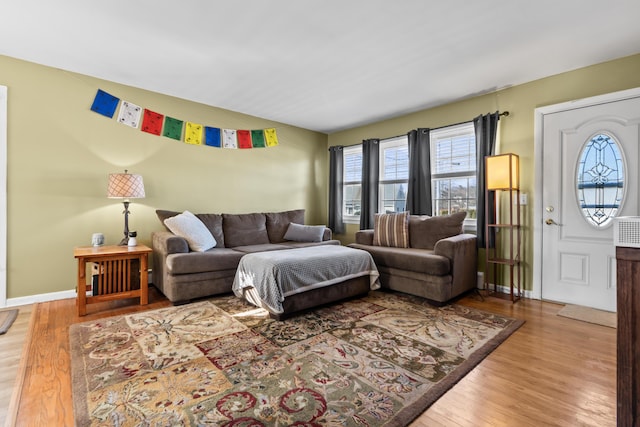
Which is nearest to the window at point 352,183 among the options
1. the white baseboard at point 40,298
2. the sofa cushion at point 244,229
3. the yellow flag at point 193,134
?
the sofa cushion at point 244,229

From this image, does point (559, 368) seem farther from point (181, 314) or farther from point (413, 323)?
point (181, 314)

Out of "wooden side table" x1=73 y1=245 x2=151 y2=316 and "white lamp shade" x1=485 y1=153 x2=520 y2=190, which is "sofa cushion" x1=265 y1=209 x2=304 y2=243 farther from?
"white lamp shade" x1=485 y1=153 x2=520 y2=190

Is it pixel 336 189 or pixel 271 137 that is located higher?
pixel 271 137

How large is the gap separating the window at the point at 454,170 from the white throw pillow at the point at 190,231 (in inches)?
116

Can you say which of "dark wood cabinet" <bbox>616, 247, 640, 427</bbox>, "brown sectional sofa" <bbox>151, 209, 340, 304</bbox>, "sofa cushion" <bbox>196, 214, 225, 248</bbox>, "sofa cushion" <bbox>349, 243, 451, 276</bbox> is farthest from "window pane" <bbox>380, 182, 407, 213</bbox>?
"dark wood cabinet" <bbox>616, 247, 640, 427</bbox>

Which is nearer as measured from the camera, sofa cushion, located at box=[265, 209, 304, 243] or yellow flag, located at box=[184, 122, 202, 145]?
yellow flag, located at box=[184, 122, 202, 145]

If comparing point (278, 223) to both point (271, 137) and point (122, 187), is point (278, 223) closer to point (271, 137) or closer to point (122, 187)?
point (271, 137)

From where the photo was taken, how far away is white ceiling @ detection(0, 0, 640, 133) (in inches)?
85.7

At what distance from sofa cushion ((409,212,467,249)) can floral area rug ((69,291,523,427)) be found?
95 cm

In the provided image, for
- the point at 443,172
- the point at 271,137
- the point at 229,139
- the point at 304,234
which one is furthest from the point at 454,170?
the point at 229,139

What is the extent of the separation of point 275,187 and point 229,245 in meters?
1.36

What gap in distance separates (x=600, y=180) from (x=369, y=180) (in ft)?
8.80

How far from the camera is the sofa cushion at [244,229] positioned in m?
4.07

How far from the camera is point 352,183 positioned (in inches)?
210
